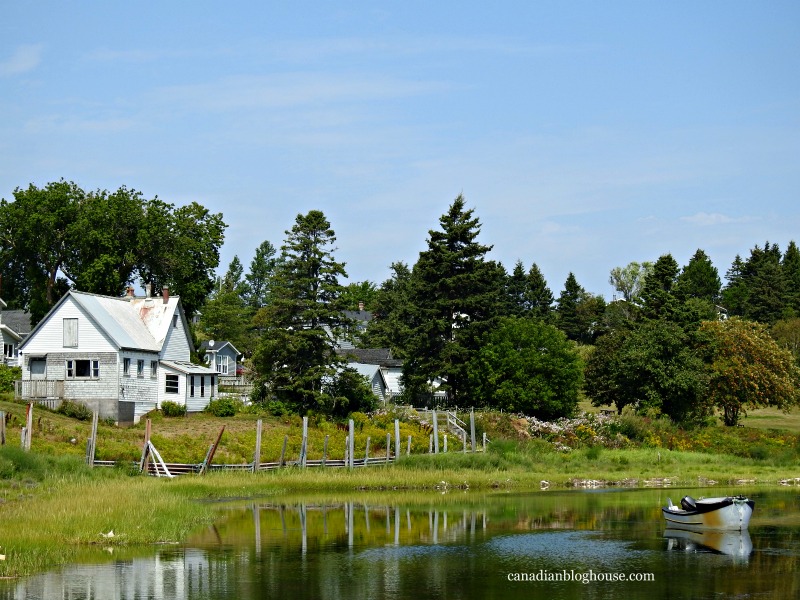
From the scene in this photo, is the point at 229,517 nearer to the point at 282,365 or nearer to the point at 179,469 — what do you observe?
the point at 179,469

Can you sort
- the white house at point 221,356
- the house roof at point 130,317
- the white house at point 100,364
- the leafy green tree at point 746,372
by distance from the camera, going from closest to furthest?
the white house at point 100,364
the house roof at point 130,317
the leafy green tree at point 746,372
the white house at point 221,356

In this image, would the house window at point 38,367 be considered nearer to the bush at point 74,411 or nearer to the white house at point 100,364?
the white house at point 100,364

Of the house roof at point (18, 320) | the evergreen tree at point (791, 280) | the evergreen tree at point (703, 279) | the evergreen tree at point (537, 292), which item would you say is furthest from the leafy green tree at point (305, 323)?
the evergreen tree at point (703, 279)

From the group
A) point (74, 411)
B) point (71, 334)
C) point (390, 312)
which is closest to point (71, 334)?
point (71, 334)

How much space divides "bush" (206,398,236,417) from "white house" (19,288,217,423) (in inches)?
72.1

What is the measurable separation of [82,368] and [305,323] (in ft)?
48.8

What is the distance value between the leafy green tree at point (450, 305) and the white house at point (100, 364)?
1804 cm

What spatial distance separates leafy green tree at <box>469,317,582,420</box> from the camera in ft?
246

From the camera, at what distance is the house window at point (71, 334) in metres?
67.7

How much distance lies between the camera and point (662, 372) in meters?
76.3

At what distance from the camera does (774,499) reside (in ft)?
153

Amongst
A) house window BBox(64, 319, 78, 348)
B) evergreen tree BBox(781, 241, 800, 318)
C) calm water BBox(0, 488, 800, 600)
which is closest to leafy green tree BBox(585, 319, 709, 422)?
calm water BBox(0, 488, 800, 600)

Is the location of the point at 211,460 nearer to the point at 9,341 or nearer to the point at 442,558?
the point at 442,558

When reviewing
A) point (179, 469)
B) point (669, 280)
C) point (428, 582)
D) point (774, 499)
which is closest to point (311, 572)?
point (428, 582)
